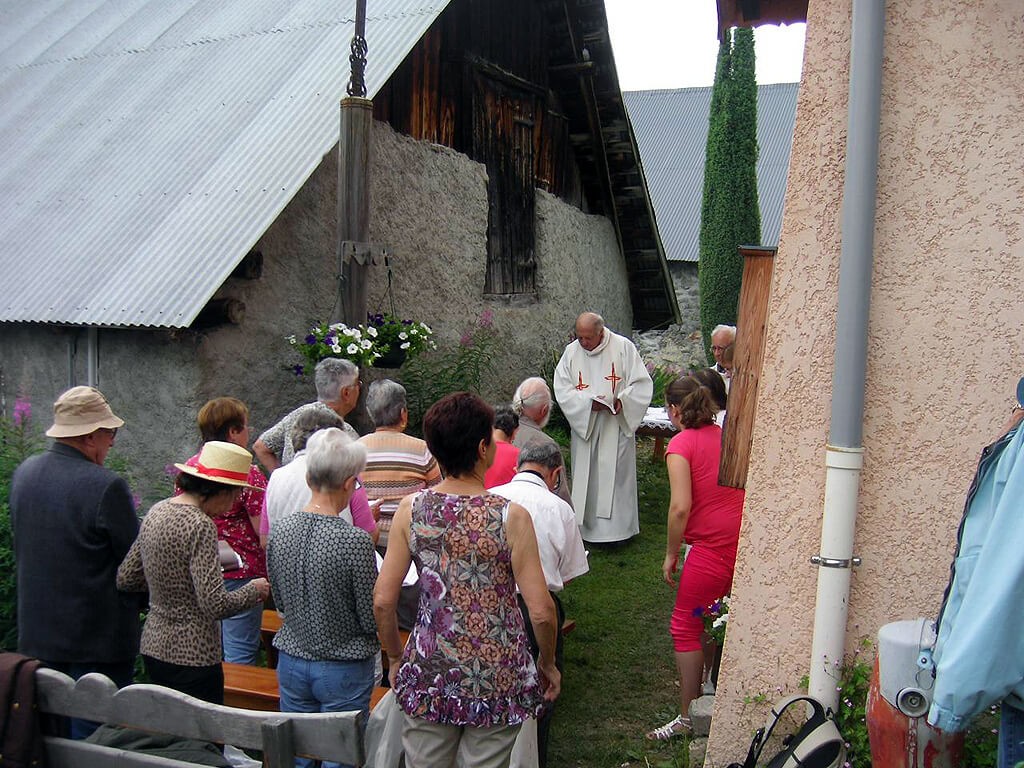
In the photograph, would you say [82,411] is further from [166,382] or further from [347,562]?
[166,382]

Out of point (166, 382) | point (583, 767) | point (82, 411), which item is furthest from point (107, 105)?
point (583, 767)

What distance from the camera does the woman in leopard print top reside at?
3.19 m

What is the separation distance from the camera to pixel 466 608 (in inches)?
112

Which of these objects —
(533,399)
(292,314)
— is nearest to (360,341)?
(292,314)

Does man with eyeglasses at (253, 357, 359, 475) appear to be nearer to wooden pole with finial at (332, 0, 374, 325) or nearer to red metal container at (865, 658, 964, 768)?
wooden pole with finial at (332, 0, 374, 325)

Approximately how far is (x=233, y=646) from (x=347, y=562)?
1413 millimetres

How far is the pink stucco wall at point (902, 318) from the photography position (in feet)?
10.00

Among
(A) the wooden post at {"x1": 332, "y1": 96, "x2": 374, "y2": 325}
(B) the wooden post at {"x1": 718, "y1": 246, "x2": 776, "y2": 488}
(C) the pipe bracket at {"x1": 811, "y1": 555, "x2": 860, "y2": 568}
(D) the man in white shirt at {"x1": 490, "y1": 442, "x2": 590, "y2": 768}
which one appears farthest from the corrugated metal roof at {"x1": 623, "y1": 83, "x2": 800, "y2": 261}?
(C) the pipe bracket at {"x1": 811, "y1": 555, "x2": 860, "y2": 568}

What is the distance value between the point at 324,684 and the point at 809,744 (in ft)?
5.19

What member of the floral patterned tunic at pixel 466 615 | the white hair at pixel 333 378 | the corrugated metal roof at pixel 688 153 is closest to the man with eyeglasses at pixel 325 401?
the white hair at pixel 333 378

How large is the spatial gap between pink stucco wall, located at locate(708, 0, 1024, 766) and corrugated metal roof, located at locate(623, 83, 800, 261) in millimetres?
16499

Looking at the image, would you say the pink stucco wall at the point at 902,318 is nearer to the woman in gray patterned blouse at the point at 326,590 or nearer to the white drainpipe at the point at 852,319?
the white drainpipe at the point at 852,319

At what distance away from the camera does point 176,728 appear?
2.65 metres

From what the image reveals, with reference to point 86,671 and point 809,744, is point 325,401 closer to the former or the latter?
point 86,671
